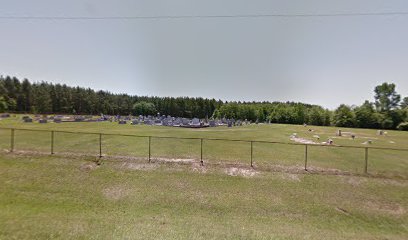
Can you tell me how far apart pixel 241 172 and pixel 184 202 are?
460 centimetres

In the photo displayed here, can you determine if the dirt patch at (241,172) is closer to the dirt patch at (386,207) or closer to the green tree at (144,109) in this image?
the dirt patch at (386,207)

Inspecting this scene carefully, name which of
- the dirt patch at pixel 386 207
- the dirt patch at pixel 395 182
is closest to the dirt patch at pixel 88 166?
the dirt patch at pixel 386 207

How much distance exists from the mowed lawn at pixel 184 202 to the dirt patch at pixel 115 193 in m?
0.04

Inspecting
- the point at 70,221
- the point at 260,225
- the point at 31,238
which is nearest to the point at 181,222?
the point at 260,225

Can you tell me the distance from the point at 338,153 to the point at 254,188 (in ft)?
41.7

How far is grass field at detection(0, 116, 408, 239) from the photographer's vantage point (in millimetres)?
7805

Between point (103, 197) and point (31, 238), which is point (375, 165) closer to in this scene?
point (103, 197)

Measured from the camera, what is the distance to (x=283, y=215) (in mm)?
9352

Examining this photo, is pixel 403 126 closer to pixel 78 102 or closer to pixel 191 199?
pixel 191 199

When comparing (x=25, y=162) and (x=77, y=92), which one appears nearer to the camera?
(x=25, y=162)

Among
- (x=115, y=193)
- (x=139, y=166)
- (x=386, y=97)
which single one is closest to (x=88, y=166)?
(x=139, y=166)

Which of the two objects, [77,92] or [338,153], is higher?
[77,92]

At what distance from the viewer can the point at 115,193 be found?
10578 mm

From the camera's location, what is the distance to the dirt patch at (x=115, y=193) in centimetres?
1023
